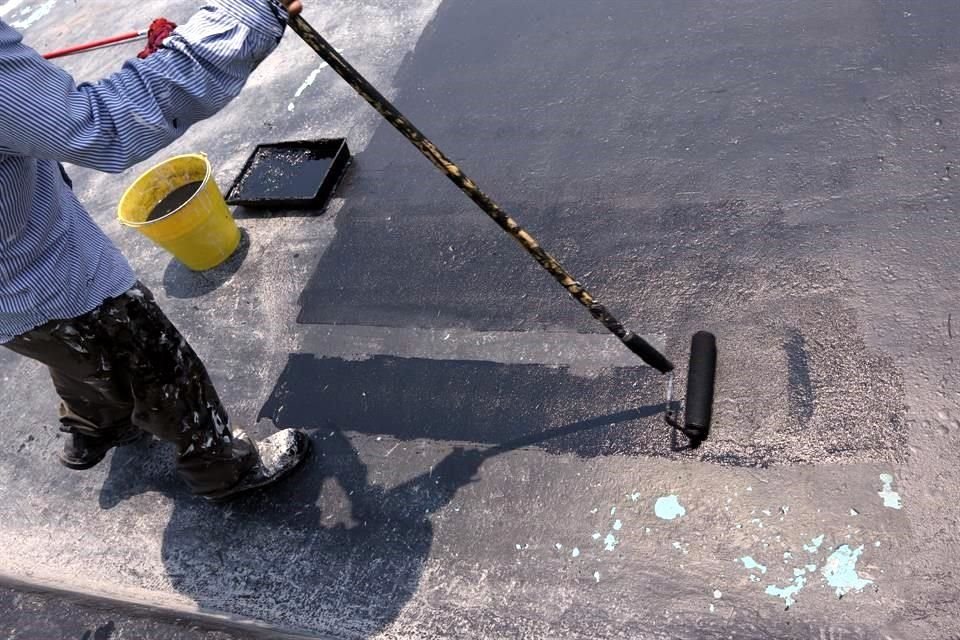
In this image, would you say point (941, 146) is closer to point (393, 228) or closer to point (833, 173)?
point (833, 173)

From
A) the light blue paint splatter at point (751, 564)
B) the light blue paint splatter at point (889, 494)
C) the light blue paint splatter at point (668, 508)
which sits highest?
the light blue paint splatter at point (668, 508)

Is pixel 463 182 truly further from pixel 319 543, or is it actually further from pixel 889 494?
pixel 889 494

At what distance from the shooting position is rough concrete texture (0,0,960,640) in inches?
86.3

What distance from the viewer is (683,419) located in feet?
8.09

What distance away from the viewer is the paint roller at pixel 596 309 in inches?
84.4

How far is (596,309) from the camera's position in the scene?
2453 mm

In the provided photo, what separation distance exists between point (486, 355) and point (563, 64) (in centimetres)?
200

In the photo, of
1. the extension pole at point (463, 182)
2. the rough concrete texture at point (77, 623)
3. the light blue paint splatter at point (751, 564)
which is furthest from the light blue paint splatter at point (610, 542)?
the rough concrete texture at point (77, 623)

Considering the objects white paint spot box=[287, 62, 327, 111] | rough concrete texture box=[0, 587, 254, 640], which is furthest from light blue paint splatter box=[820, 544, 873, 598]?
white paint spot box=[287, 62, 327, 111]

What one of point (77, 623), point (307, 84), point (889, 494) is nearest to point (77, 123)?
point (77, 623)

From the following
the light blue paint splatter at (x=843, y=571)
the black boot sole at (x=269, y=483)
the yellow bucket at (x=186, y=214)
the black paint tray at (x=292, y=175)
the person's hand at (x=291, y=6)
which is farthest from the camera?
the black paint tray at (x=292, y=175)

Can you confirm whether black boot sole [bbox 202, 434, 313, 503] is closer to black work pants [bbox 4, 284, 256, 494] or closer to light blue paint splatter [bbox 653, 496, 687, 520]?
black work pants [bbox 4, 284, 256, 494]

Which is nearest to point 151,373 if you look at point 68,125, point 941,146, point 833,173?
point 68,125

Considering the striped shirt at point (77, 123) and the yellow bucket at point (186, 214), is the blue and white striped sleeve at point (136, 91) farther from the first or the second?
the yellow bucket at point (186, 214)
